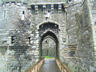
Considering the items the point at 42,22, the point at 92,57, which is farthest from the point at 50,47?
the point at 92,57

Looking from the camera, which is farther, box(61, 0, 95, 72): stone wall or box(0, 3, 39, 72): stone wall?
box(0, 3, 39, 72): stone wall

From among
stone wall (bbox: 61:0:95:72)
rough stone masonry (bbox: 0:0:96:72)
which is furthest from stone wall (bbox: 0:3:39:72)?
stone wall (bbox: 61:0:95:72)

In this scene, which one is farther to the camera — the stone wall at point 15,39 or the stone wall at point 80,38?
the stone wall at point 15,39

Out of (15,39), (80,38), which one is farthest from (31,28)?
(80,38)

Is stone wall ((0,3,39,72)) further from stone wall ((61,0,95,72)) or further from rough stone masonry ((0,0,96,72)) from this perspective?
stone wall ((61,0,95,72))

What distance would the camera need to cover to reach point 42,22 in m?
9.18

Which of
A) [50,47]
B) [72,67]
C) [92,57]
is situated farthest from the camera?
[50,47]

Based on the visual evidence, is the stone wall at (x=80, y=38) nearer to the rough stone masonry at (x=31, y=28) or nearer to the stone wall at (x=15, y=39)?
the rough stone masonry at (x=31, y=28)

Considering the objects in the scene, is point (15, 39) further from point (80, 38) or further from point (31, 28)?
point (80, 38)

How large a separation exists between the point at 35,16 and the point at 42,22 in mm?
655

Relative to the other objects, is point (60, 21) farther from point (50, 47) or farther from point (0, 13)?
point (50, 47)

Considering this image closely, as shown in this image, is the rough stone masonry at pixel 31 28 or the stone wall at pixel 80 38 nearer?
the stone wall at pixel 80 38

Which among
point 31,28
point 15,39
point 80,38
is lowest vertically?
point 80,38

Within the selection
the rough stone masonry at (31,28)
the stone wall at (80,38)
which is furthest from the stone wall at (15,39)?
the stone wall at (80,38)
